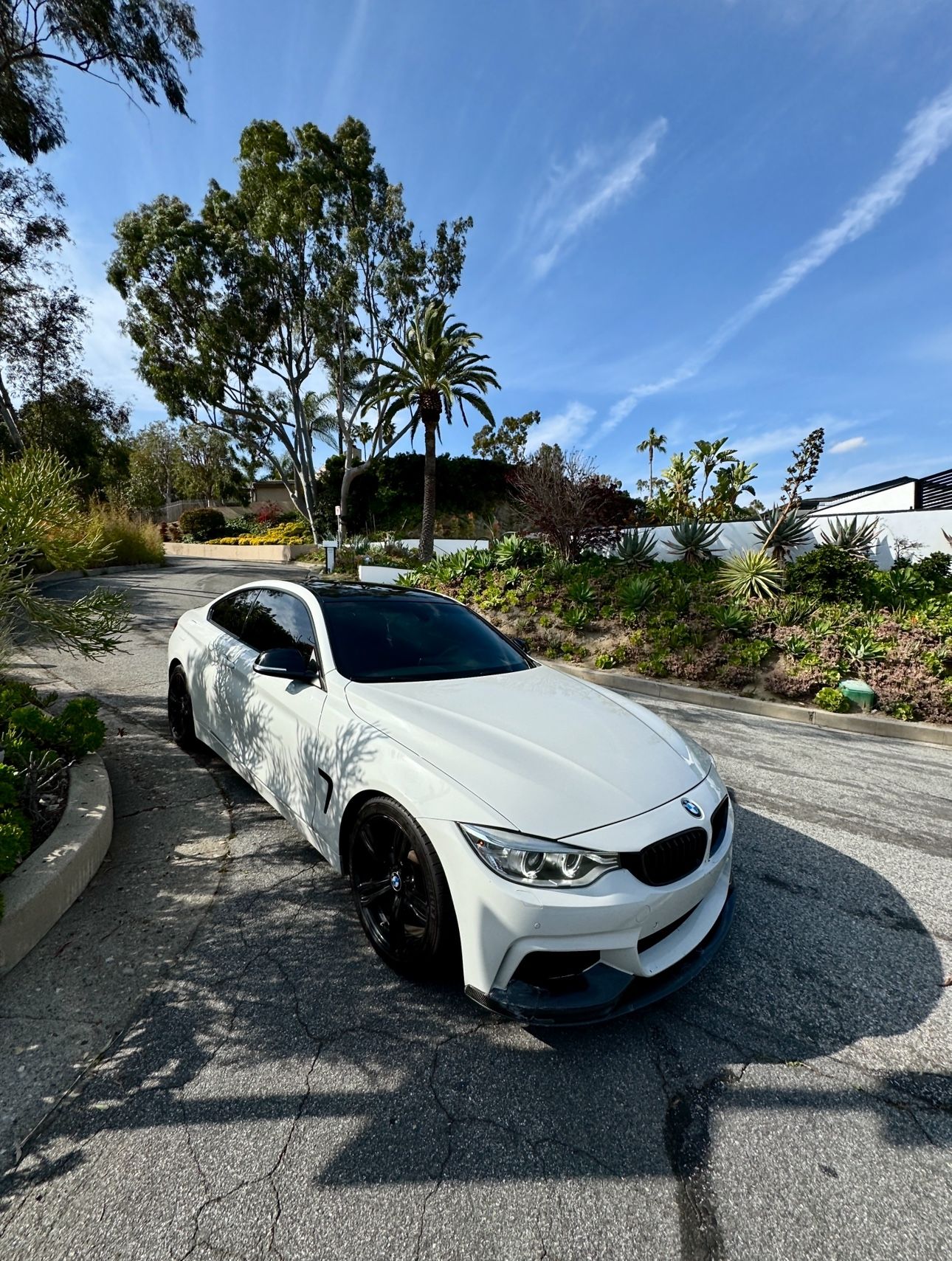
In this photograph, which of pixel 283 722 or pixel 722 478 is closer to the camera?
pixel 283 722

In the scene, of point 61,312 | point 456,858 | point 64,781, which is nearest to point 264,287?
point 61,312

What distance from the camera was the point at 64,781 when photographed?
3.36 meters

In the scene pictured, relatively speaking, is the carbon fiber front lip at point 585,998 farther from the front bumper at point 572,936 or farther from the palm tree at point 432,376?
→ the palm tree at point 432,376

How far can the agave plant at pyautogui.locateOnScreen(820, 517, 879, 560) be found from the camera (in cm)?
923

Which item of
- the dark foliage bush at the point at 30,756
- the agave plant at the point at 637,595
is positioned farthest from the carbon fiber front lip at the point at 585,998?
the agave plant at the point at 637,595

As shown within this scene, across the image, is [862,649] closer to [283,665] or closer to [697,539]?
Answer: [697,539]

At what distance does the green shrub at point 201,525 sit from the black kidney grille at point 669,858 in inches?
1395

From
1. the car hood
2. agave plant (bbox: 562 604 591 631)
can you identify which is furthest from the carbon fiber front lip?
agave plant (bbox: 562 604 591 631)

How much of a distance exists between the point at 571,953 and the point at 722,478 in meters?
24.4

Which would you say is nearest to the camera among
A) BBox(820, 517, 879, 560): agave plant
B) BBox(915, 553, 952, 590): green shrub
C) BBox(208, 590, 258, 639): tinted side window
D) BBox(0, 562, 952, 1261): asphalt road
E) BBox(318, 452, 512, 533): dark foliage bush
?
BBox(0, 562, 952, 1261): asphalt road

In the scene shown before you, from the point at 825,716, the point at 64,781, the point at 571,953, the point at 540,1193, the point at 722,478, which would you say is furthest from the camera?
the point at 722,478

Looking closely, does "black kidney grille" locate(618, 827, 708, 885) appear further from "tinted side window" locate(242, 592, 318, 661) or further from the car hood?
"tinted side window" locate(242, 592, 318, 661)

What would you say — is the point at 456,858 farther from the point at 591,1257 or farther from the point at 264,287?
the point at 264,287

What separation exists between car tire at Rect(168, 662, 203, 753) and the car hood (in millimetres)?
2337
